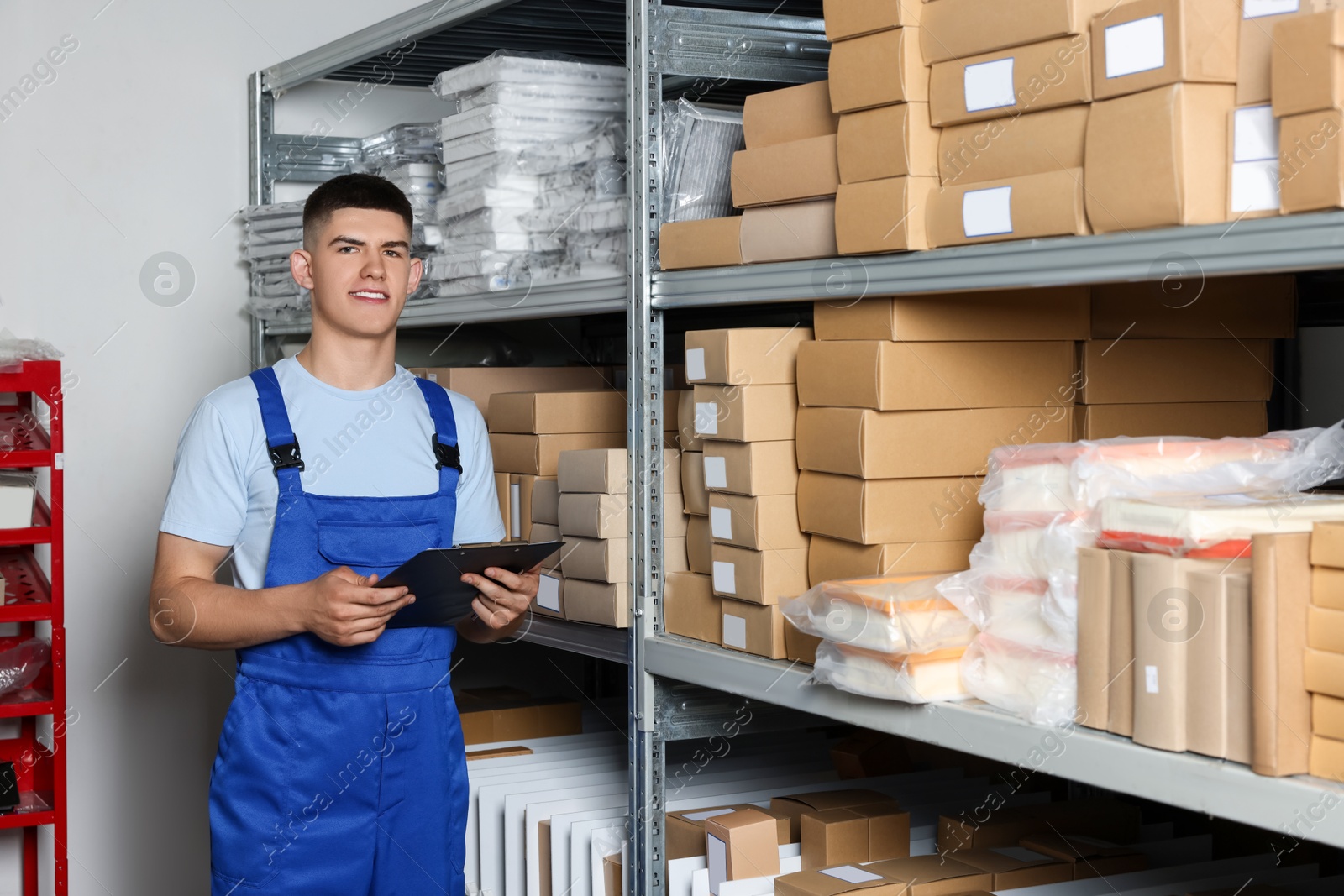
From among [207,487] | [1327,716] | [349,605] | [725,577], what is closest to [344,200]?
[207,487]

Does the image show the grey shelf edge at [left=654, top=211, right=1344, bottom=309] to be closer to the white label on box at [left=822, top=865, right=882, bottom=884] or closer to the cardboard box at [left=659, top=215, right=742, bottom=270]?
the cardboard box at [left=659, top=215, right=742, bottom=270]

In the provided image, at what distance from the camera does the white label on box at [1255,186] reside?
1387 mm

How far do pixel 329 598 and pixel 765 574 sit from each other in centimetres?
73

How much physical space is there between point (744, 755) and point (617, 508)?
77cm

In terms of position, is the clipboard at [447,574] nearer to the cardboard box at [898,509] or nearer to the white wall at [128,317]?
the cardboard box at [898,509]

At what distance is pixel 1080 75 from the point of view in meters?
1.56

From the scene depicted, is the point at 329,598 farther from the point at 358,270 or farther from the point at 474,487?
the point at 358,270

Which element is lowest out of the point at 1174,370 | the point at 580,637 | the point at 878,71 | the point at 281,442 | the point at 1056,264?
the point at 580,637

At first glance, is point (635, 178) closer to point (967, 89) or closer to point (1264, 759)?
point (967, 89)

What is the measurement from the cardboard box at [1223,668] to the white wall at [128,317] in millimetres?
3111

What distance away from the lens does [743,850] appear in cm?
220

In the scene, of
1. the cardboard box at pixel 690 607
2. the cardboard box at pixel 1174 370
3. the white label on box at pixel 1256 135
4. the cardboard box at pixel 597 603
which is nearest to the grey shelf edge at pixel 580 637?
the cardboard box at pixel 597 603

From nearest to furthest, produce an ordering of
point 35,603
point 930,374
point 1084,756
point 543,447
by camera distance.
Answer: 1. point 1084,756
2. point 930,374
3. point 543,447
4. point 35,603

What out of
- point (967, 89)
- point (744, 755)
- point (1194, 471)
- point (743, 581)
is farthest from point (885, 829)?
point (967, 89)
